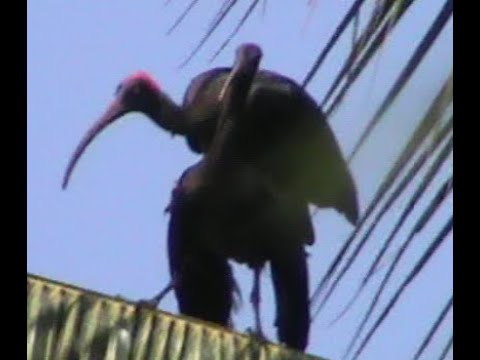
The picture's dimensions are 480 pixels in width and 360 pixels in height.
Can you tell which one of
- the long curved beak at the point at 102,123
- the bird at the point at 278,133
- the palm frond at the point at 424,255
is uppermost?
the palm frond at the point at 424,255

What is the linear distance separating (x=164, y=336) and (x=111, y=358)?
12 centimetres

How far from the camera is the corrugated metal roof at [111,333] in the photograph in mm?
2545

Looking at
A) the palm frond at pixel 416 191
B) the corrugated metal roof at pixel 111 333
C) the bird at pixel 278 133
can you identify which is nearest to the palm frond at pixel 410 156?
the palm frond at pixel 416 191

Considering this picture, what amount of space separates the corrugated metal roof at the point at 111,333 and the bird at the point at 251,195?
2250mm

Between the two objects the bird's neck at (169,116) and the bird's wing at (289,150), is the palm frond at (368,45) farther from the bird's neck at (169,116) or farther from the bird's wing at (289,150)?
the bird's neck at (169,116)

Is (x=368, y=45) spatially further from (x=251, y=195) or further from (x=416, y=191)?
(x=251, y=195)

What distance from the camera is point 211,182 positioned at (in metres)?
5.02

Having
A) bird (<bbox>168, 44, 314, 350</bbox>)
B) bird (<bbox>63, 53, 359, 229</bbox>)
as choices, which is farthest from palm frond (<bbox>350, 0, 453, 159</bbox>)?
bird (<bbox>168, 44, 314, 350</bbox>)

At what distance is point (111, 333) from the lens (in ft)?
8.64

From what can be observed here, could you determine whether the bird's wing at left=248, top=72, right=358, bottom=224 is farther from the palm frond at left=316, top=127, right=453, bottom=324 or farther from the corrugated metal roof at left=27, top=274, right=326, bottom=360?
the palm frond at left=316, top=127, right=453, bottom=324

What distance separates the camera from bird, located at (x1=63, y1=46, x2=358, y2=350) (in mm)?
5043

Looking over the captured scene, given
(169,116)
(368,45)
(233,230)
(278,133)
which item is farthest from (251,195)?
(368,45)
